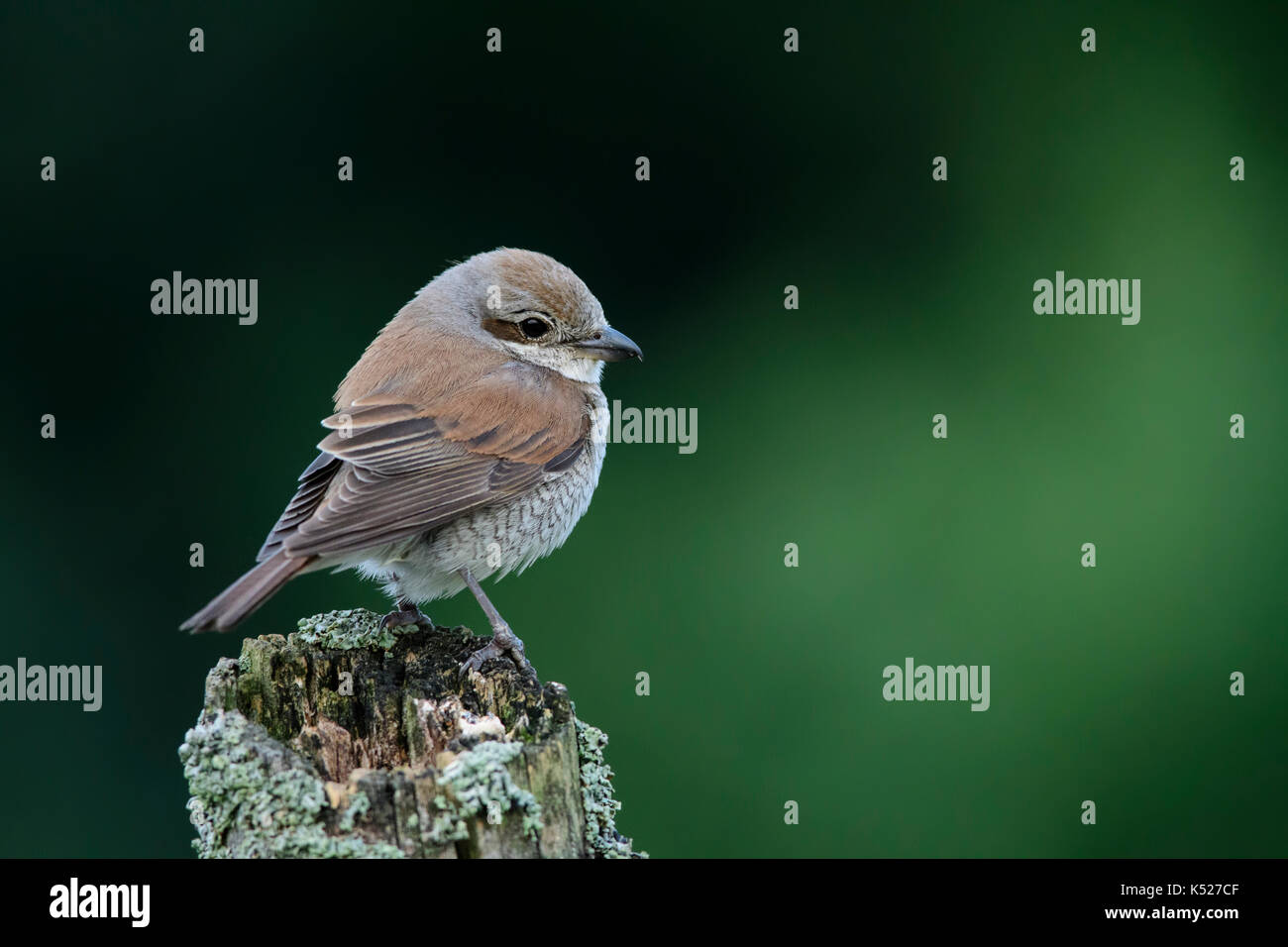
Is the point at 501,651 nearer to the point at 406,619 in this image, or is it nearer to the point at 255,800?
the point at 406,619

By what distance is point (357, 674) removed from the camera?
3.89 metres

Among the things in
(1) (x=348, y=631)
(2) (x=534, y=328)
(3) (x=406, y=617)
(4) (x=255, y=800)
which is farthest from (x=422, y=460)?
(4) (x=255, y=800)

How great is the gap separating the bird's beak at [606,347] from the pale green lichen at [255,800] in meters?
2.41

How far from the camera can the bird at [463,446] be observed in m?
4.39

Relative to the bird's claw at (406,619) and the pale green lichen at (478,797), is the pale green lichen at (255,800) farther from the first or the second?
the bird's claw at (406,619)

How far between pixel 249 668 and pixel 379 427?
1152mm

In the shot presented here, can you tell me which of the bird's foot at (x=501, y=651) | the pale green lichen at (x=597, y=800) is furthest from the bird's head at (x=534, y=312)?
the pale green lichen at (x=597, y=800)

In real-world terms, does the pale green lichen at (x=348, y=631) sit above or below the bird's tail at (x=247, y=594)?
below

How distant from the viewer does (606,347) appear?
541 cm

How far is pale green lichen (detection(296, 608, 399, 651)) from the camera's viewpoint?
4125 millimetres

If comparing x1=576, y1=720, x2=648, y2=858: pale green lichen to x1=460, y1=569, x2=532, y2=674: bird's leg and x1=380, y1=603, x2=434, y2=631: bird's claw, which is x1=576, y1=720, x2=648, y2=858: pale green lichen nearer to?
x1=460, y1=569, x2=532, y2=674: bird's leg

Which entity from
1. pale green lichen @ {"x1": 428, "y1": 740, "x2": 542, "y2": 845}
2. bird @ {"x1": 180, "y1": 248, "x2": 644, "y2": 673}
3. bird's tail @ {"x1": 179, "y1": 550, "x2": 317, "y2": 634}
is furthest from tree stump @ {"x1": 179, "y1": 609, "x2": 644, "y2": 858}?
bird @ {"x1": 180, "y1": 248, "x2": 644, "y2": 673}

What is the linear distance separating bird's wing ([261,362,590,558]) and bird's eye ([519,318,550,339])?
0.63 ft

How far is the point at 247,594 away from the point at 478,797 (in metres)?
1.15
